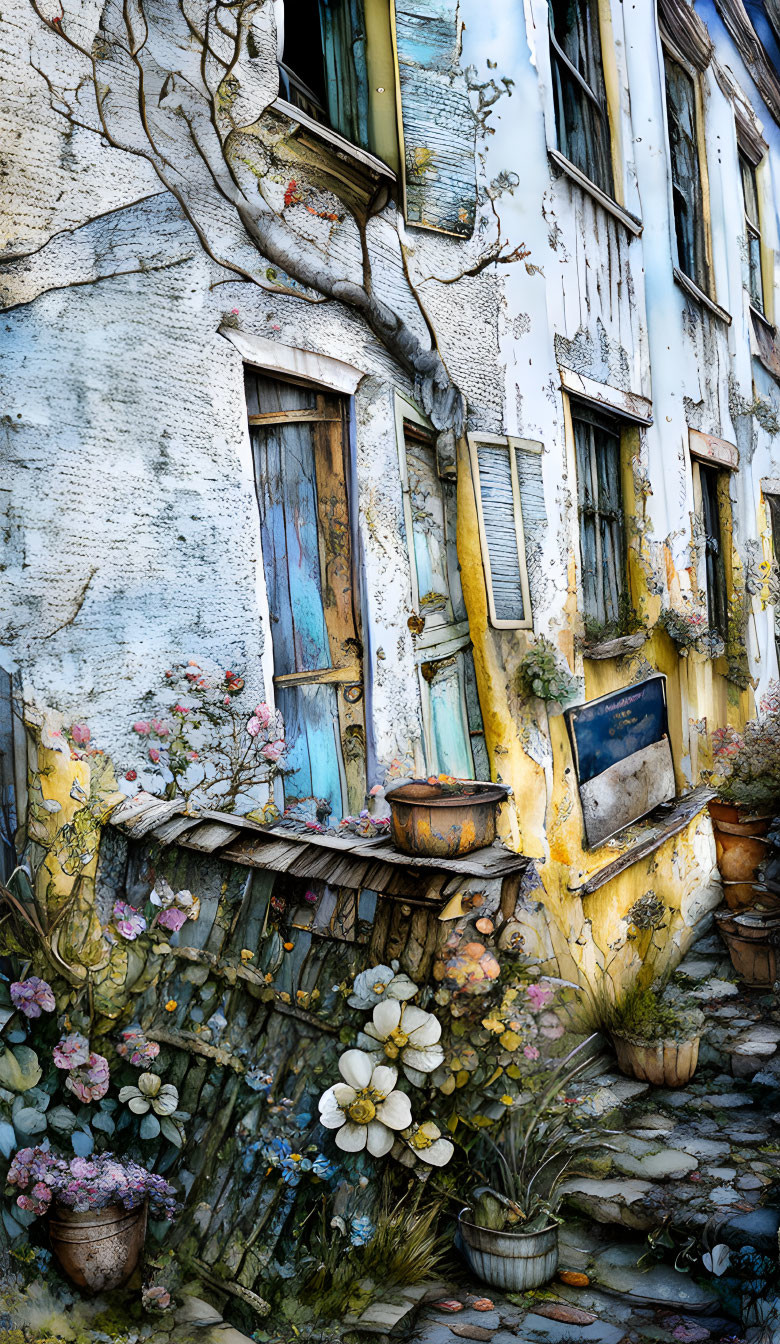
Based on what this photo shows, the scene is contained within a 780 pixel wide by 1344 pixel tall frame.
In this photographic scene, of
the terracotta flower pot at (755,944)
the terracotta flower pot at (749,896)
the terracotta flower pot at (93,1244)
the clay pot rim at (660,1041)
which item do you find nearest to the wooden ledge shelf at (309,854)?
the terracotta flower pot at (93,1244)

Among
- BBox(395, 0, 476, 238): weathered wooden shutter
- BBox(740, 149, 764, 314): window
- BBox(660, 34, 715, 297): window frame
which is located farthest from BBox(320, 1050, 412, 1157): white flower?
BBox(740, 149, 764, 314): window

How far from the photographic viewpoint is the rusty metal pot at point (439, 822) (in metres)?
2.92

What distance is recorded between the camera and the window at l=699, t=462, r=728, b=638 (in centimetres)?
674

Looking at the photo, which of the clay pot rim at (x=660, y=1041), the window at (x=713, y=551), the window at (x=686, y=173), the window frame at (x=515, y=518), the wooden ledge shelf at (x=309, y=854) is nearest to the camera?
the wooden ledge shelf at (x=309, y=854)

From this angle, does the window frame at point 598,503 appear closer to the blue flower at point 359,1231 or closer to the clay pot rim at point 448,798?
the clay pot rim at point 448,798

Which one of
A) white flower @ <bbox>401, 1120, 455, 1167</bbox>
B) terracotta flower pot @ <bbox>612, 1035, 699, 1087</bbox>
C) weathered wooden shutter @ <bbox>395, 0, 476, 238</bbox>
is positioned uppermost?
weathered wooden shutter @ <bbox>395, 0, 476, 238</bbox>

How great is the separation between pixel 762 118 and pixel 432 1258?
8.70 metres

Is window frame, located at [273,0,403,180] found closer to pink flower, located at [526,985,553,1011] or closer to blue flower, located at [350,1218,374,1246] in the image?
pink flower, located at [526,985,553,1011]

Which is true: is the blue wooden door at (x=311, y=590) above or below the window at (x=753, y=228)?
below

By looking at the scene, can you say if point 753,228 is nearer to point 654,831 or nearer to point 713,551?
point 713,551

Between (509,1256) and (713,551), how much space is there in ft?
17.0

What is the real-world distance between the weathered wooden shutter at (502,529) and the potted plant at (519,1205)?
5.87ft

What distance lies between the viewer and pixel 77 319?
8.41ft

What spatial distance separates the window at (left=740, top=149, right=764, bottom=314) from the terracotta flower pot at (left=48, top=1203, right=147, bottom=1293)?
786cm
